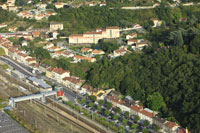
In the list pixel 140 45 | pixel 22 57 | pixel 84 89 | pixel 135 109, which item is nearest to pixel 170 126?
pixel 135 109

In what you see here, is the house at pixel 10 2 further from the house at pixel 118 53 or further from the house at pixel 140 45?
the house at pixel 118 53

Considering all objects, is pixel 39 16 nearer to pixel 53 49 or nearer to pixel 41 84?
pixel 53 49

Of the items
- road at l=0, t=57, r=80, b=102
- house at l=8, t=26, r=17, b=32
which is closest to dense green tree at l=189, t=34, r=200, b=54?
road at l=0, t=57, r=80, b=102

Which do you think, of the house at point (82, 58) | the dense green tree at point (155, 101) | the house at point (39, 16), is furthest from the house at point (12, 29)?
the dense green tree at point (155, 101)

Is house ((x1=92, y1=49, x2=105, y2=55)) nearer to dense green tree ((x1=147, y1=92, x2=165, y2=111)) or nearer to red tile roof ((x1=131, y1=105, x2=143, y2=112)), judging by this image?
dense green tree ((x1=147, y1=92, x2=165, y2=111))

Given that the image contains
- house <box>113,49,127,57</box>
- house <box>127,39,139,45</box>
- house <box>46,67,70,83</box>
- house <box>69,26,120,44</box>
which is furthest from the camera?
house <box>69,26,120,44</box>

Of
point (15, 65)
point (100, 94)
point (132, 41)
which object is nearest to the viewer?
point (100, 94)
